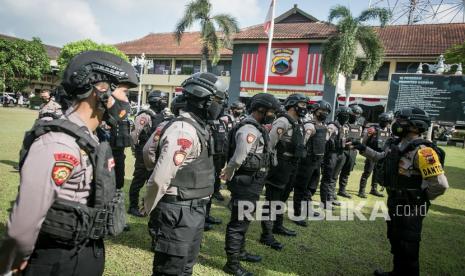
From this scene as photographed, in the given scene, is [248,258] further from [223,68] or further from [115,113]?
[223,68]

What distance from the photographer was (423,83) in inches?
439

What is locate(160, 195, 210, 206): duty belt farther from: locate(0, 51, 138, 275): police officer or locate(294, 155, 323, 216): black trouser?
locate(294, 155, 323, 216): black trouser

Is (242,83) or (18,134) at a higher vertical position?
(242,83)

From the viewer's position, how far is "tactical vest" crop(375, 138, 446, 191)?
3631 millimetres

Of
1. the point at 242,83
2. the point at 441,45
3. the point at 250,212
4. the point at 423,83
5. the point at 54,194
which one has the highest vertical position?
the point at 441,45

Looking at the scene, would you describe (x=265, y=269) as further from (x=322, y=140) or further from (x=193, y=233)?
(x=322, y=140)

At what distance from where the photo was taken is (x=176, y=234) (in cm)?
268

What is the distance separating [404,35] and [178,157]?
3082 cm

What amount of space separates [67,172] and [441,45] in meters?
29.7

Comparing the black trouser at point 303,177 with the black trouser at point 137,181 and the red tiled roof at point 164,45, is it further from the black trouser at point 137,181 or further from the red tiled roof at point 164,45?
the red tiled roof at point 164,45

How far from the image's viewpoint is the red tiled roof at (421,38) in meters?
25.2

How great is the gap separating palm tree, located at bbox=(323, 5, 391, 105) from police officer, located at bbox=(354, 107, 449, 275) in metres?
18.4

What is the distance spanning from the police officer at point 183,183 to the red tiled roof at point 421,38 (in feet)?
87.4

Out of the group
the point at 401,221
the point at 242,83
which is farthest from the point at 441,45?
the point at 401,221
